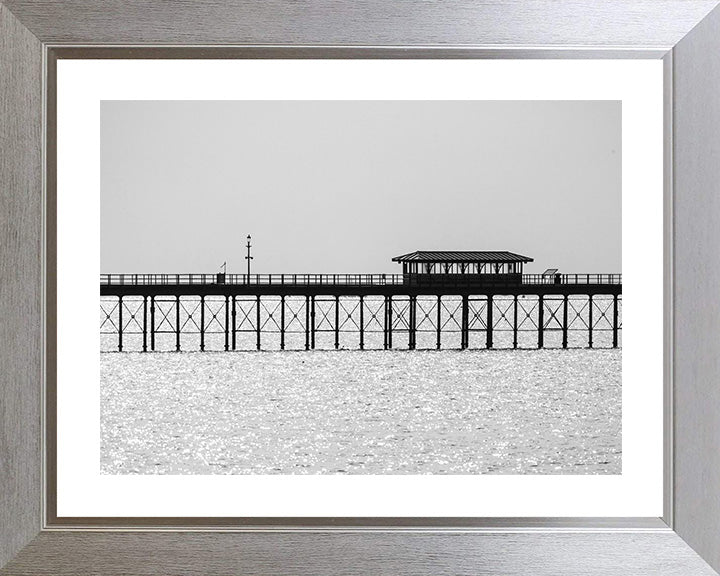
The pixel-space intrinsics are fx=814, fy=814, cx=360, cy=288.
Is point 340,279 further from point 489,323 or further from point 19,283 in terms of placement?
point 19,283

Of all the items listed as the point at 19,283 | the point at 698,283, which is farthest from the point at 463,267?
the point at 19,283

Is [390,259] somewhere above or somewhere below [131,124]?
below

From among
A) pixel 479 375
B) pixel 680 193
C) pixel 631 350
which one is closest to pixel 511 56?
pixel 680 193

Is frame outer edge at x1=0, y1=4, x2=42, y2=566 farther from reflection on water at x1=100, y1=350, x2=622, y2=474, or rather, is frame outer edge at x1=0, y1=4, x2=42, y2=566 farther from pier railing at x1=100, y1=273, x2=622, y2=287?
pier railing at x1=100, y1=273, x2=622, y2=287

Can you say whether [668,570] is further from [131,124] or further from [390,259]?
[131,124]

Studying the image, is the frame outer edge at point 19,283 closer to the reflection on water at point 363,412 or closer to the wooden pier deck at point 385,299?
the wooden pier deck at point 385,299

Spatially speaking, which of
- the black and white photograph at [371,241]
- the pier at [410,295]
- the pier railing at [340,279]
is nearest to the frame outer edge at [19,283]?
the pier at [410,295]
